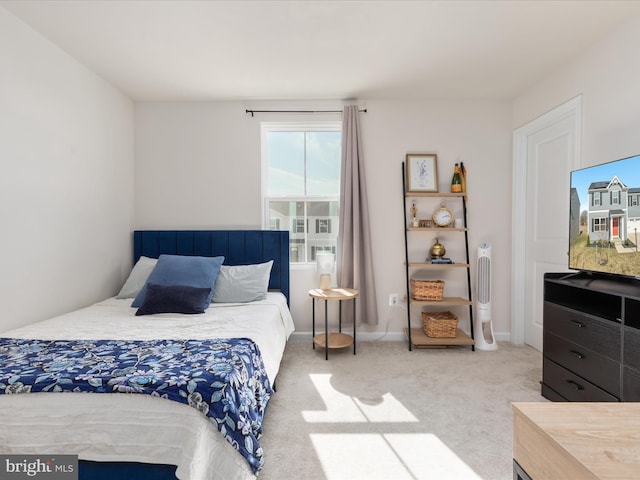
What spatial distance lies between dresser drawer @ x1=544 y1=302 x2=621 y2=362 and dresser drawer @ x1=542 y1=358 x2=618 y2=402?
216 millimetres

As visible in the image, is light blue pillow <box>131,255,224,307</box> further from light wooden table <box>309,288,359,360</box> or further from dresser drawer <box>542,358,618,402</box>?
dresser drawer <box>542,358,618,402</box>

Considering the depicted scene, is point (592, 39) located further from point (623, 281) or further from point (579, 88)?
point (623, 281)

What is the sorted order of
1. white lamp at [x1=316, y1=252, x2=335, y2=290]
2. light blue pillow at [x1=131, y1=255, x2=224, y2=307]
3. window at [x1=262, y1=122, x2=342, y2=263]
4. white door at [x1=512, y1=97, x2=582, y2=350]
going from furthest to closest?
window at [x1=262, y1=122, x2=342, y2=263]
white lamp at [x1=316, y1=252, x2=335, y2=290]
white door at [x1=512, y1=97, x2=582, y2=350]
light blue pillow at [x1=131, y1=255, x2=224, y2=307]

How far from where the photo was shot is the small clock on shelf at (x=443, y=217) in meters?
3.43

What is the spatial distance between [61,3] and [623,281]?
3872mm

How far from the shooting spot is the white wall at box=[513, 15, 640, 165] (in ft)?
7.04

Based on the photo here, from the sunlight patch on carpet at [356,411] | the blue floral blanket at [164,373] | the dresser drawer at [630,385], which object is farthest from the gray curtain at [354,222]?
the dresser drawer at [630,385]

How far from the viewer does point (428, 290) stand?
131 inches

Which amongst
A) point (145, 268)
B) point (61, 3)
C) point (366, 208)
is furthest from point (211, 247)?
point (61, 3)

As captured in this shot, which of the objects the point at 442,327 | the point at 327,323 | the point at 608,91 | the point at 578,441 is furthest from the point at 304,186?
the point at 578,441

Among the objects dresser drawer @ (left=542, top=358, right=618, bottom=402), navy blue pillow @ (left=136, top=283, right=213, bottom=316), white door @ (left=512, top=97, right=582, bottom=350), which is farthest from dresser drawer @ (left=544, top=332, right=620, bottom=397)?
navy blue pillow @ (left=136, top=283, right=213, bottom=316)

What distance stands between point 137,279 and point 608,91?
3.99 metres
